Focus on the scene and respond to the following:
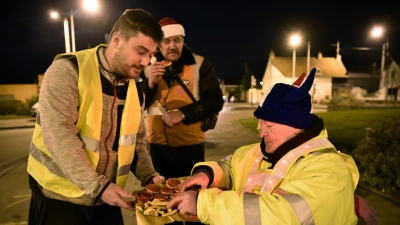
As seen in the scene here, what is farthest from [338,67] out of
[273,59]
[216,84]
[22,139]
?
[216,84]

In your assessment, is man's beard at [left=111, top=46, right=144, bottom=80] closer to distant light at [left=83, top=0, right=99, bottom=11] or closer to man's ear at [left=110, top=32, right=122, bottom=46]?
man's ear at [left=110, top=32, right=122, bottom=46]

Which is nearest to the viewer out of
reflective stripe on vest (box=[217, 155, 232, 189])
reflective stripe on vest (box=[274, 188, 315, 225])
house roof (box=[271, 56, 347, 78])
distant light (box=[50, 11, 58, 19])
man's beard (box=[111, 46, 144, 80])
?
reflective stripe on vest (box=[274, 188, 315, 225])

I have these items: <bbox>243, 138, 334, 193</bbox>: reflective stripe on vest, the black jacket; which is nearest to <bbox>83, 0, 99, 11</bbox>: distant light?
the black jacket

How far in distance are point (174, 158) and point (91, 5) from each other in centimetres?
1123

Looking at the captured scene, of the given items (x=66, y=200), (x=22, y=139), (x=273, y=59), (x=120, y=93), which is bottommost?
(x=22, y=139)

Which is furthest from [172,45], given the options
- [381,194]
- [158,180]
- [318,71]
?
[318,71]

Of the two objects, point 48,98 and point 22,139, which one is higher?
point 48,98

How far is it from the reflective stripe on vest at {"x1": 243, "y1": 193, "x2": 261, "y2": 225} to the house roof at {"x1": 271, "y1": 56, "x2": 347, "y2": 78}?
48.3 meters

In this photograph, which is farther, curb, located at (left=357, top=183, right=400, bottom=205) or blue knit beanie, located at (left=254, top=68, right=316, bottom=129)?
curb, located at (left=357, top=183, right=400, bottom=205)

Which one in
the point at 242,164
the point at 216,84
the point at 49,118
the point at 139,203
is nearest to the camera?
the point at 49,118

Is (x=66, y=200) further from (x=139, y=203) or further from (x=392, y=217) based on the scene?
(x=392, y=217)

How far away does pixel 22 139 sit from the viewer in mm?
12977

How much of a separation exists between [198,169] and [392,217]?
147 inches

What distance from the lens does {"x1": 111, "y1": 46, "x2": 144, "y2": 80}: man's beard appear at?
2127mm
